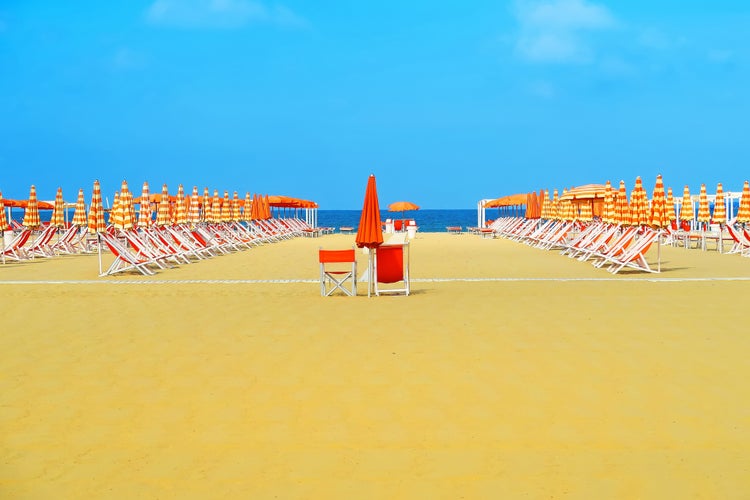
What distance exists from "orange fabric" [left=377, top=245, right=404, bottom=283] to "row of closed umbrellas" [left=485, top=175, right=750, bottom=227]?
21.7ft

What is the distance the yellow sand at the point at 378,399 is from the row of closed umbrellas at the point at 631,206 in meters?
6.13

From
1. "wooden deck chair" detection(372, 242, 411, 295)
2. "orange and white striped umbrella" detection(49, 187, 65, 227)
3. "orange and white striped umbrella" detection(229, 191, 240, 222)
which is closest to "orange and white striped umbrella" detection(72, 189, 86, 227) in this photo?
"orange and white striped umbrella" detection(49, 187, 65, 227)

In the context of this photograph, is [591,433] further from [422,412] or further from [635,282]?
[635,282]

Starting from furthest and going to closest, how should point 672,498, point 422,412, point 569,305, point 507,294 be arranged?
point 507,294, point 569,305, point 422,412, point 672,498

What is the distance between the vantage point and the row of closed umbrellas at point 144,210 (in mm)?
13984

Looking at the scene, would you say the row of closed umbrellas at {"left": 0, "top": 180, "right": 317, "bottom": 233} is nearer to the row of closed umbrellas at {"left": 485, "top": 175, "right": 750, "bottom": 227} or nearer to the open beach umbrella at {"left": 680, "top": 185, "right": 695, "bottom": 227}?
the row of closed umbrellas at {"left": 485, "top": 175, "right": 750, "bottom": 227}

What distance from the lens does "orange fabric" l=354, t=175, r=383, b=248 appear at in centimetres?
941

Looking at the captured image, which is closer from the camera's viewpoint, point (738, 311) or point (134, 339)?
point (134, 339)

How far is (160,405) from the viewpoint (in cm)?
421

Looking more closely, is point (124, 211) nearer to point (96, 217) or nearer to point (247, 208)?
point (96, 217)

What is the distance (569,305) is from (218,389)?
15.5ft

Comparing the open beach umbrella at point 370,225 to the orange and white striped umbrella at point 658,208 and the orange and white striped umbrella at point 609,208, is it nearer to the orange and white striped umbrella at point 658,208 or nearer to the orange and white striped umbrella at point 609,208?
the orange and white striped umbrella at point 658,208

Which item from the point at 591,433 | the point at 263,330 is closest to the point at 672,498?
the point at 591,433

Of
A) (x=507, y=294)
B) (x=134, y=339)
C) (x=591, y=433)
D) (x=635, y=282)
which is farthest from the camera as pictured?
(x=635, y=282)
